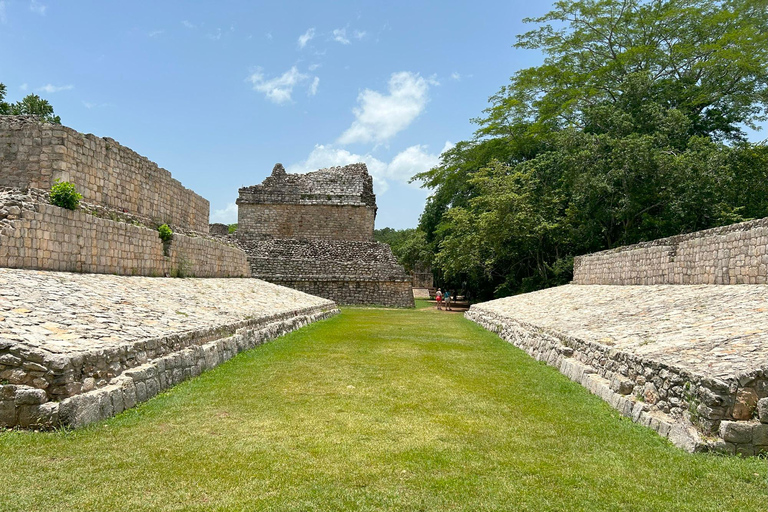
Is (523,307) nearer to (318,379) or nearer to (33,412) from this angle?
(318,379)

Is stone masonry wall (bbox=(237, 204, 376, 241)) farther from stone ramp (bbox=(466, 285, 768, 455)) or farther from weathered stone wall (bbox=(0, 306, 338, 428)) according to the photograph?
weathered stone wall (bbox=(0, 306, 338, 428))

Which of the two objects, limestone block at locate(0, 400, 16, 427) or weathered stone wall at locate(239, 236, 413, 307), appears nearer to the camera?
limestone block at locate(0, 400, 16, 427)

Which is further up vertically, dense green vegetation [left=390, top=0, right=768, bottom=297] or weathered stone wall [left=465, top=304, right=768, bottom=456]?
dense green vegetation [left=390, top=0, right=768, bottom=297]

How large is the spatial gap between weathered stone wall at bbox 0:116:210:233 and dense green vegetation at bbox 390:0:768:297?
14.7m

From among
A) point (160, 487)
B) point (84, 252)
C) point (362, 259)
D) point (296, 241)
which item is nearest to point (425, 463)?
point (160, 487)

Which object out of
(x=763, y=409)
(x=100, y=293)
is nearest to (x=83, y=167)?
(x=100, y=293)

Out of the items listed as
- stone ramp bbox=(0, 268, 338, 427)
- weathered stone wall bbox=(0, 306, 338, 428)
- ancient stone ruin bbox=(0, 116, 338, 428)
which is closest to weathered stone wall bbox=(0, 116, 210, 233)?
ancient stone ruin bbox=(0, 116, 338, 428)

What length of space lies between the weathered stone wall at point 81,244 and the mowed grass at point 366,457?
3839mm

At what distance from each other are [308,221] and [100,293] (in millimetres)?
19659

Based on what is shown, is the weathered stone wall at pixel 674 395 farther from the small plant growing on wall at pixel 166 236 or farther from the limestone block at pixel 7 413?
the small plant growing on wall at pixel 166 236

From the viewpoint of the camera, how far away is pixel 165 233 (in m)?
12.9

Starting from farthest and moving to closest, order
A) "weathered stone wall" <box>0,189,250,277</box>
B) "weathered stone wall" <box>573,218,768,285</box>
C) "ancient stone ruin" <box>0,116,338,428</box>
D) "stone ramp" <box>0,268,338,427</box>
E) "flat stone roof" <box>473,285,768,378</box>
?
"weathered stone wall" <box>573,218,768,285</box> < "weathered stone wall" <box>0,189,250,277</box> < "flat stone roof" <box>473,285,768,378</box> < "ancient stone ruin" <box>0,116,338,428</box> < "stone ramp" <box>0,268,338,427</box>

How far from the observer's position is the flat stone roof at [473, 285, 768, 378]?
463 centimetres

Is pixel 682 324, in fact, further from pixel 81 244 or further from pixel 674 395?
pixel 81 244
